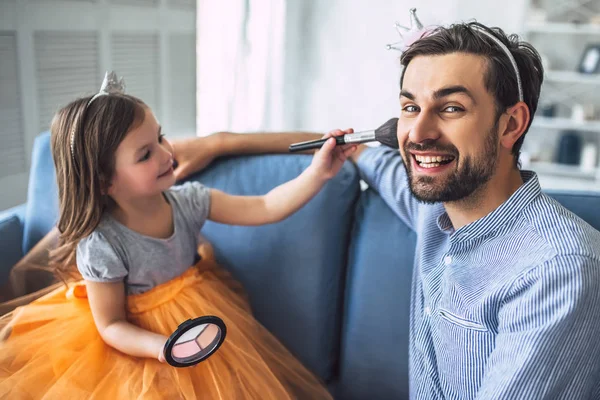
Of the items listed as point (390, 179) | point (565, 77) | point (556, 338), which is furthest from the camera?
point (565, 77)

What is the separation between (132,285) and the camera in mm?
1184

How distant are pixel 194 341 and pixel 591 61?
158 inches

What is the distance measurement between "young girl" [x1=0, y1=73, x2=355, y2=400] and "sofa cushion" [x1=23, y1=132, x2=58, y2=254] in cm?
28

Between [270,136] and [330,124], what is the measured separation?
9.82ft

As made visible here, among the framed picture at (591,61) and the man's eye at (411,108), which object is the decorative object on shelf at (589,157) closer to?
the framed picture at (591,61)

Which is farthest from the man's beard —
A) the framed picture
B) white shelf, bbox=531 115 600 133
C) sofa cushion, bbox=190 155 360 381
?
the framed picture

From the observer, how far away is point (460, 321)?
96cm

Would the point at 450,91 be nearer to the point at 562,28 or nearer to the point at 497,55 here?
the point at 497,55

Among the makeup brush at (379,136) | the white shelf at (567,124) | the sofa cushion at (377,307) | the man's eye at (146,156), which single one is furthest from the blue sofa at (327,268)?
the white shelf at (567,124)

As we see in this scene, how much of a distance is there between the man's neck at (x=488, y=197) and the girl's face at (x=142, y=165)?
0.61m

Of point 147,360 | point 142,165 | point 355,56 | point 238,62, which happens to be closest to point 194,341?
point 147,360

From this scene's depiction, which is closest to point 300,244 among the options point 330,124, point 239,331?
point 239,331

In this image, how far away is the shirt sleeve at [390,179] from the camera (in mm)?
1288

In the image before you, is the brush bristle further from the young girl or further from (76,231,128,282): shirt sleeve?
(76,231,128,282): shirt sleeve
